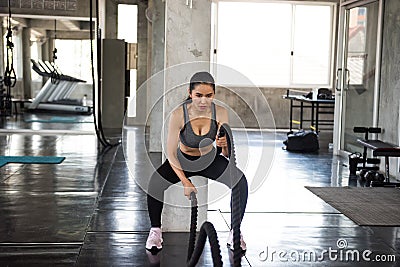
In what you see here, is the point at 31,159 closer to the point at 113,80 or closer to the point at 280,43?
the point at 113,80

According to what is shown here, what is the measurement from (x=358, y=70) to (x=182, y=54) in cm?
414

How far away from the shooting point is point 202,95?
3039 millimetres

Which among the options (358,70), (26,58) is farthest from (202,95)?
(26,58)

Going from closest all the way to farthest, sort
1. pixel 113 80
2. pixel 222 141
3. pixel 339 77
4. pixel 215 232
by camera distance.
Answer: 1. pixel 215 232
2. pixel 222 141
3. pixel 339 77
4. pixel 113 80

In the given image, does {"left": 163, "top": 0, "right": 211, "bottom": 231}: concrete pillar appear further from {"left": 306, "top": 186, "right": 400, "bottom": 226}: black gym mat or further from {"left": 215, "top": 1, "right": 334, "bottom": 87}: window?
{"left": 215, "top": 1, "right": 334, "bottom": 87}: window

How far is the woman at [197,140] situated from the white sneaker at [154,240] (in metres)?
0.36

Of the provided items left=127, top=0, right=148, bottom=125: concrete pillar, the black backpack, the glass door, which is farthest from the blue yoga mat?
left=127, top=0, right=148, bottom=125: concrete pillar

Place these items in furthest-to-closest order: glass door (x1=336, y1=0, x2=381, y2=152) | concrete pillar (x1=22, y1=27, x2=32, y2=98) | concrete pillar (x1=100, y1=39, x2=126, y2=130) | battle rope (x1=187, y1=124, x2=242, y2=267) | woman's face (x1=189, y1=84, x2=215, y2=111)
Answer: concrete pillar (x1=100, y1=39, x2=126, y2=130) < concrete pillar (x1=22, y1=27, x2=32, y2=98) < glass door (x1=336, y1=0, x2=381, y2=152) < woman's face (x1=189, y1=84, x2=215, y2=111) < battle rope (x1=187, y1=124, x2=242, y2=267)

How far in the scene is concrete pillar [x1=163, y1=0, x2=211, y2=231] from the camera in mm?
3814

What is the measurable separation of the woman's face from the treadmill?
7042 millimetres

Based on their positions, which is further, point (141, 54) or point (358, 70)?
point (141, 54)

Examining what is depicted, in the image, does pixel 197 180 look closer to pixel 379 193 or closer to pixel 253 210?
pixel 253 210

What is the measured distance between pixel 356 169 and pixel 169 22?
3.51 meters

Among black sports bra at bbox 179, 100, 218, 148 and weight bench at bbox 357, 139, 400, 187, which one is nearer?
black sports bra at bbox 179, 100, 218, 148
